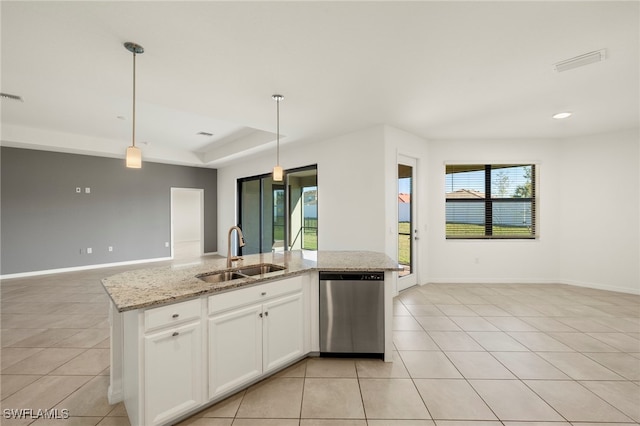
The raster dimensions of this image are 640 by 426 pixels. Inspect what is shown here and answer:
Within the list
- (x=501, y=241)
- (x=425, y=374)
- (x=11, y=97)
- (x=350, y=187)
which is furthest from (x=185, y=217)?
(x=425, y=374)

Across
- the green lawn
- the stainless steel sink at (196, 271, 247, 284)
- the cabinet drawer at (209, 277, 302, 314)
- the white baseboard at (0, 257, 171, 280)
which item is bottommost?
the white baseboard at (0, 257, 171, 280)

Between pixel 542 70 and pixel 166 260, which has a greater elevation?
pixel 542 70

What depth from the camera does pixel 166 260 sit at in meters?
7.34

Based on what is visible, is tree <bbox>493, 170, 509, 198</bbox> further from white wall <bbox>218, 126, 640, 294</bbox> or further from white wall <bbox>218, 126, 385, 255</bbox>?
white wall <bbox>218, 126, 385, 255</bbox>

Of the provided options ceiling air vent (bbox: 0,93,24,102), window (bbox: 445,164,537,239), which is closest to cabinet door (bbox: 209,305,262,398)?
window (bbox: 445,164,537,239)

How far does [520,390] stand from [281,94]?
3458 mm

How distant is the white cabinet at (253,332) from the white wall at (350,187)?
2.13 metres

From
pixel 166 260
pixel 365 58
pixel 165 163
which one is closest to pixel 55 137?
pixel 165 163

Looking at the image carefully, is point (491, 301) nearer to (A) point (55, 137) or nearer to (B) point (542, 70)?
(B) point (542, 70)

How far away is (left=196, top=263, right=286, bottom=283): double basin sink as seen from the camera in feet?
7.57

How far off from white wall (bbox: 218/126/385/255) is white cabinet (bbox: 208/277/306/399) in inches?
84.1

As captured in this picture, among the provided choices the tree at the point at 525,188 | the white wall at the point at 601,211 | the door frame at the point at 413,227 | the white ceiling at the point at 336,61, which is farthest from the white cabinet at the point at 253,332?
the white wall at the point at 601,211

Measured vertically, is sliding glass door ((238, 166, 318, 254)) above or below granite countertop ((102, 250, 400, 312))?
above

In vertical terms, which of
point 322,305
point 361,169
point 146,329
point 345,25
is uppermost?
point 345,25
